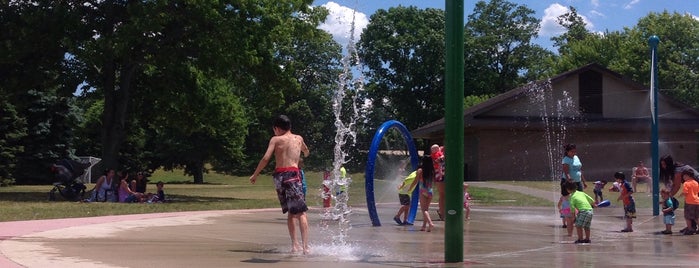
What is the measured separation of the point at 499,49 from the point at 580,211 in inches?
2894

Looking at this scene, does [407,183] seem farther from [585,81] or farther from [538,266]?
[585,81]

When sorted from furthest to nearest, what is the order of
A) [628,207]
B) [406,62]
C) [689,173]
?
1. [406,62]
2. [628,207]
3. [689,173]

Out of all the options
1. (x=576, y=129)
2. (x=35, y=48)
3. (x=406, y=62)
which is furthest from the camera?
(x=406, y=62)

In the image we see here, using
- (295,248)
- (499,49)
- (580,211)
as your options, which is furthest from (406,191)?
(499,49)

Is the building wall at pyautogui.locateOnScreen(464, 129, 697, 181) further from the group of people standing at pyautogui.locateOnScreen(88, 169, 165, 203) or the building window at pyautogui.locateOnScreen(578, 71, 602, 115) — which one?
the group of people standing at pyautogui.locateOnScreen(88, 169, 165, 203)

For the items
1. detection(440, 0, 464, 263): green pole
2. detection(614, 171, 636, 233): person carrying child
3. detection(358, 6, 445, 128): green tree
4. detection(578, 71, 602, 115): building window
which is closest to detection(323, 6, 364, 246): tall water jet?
detection(440, 0, 464, 263): green pole

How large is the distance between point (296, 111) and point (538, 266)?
236ft

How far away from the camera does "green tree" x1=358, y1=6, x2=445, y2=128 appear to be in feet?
229

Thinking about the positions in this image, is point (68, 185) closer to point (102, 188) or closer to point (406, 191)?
point (102, 188)

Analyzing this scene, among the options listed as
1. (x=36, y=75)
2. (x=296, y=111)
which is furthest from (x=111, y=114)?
(x=296, y=111)

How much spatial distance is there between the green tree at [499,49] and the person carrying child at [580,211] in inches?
2456

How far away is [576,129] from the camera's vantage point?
4131 centimetres

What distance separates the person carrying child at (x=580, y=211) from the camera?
1205 cm

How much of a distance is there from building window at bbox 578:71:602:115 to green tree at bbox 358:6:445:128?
27137 millimetres
